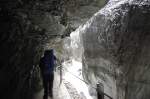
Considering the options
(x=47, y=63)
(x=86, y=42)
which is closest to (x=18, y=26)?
(x=47, y=63)

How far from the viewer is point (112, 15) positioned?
921cm

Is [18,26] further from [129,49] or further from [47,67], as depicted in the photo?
[129,49]

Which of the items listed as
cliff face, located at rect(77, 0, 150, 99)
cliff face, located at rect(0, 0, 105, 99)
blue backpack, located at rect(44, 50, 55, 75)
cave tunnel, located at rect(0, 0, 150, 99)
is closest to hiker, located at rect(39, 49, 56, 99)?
blue backpack, located at rect(44, 50, 55, 75)

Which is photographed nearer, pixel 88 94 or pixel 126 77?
pixel 126 77

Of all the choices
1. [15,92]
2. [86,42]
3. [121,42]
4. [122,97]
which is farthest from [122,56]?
[15,92]

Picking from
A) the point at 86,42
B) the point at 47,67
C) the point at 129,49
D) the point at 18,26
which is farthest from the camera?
the point at 86,42

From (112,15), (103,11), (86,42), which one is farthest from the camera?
(86,42)

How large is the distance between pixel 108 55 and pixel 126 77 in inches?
50.1

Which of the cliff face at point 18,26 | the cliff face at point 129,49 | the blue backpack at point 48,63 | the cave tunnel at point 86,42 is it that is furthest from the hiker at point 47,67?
the cliff face at point 129,49

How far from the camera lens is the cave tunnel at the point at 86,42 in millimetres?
4332

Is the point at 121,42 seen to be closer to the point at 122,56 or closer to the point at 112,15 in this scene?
the point at 122,56

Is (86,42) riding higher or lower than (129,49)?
lower

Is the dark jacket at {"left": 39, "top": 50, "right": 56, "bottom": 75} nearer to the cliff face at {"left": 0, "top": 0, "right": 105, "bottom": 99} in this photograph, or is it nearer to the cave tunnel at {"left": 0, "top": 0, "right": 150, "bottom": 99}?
the cave tunnel at {"left": 0, "top": 0, "right": 150, "bottom": 99}

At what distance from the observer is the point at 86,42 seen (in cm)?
1226
